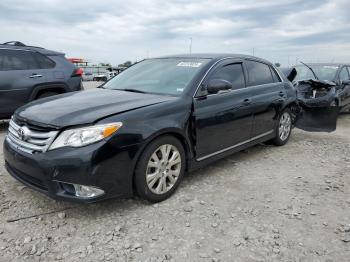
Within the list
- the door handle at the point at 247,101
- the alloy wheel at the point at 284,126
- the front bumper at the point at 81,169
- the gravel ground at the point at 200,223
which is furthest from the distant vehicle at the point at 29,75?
the alloy wheel at the point at 284,126

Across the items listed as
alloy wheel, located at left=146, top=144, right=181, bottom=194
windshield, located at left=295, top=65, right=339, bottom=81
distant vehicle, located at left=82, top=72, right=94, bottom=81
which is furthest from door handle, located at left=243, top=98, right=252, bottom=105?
distant vehicle, located at left=82, top=72, right=94, bottom=81

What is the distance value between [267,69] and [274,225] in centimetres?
311

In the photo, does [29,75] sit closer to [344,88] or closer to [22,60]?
[22,60]

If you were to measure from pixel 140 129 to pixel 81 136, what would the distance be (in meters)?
0.56

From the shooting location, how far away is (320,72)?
9.00 m

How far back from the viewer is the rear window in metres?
6.56

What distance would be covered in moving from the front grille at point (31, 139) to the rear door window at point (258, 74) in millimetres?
2984

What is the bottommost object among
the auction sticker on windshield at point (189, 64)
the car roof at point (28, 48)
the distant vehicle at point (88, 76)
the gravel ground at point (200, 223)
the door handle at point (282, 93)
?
the gravel ground at point (200, 223)

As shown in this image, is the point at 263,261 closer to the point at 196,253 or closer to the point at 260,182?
the point at 196,253

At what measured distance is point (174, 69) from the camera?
4277mm

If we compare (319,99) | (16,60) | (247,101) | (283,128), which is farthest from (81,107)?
(319,99)

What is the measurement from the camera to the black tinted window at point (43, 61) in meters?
6.94

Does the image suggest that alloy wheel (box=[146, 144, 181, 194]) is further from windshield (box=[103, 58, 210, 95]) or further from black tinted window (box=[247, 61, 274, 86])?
black tinted window (box=[247, 61, 274, 86])

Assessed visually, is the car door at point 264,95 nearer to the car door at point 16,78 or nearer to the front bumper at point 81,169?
the front bumper at point 81,169
